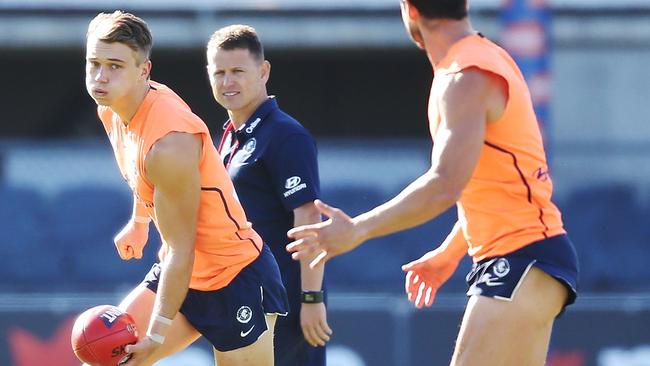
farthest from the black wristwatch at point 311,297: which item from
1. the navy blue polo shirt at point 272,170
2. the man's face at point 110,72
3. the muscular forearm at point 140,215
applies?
the man's face at point 110,72

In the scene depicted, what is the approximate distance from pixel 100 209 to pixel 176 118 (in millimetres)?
6615

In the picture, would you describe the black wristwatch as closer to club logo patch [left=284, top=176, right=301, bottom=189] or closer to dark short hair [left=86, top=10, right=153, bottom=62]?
club logo patch [left=284, top=176, right=301, bottom=189]

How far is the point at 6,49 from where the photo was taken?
15.9 metres

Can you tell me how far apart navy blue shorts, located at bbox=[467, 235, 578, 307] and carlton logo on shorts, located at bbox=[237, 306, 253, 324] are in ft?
3.76

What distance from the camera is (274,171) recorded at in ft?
19.5

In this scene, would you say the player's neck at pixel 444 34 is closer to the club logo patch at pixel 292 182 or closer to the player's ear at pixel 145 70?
the player's ear at pixel 145 70

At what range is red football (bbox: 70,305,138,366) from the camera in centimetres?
506

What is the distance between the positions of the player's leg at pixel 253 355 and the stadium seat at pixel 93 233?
5803 millimetres

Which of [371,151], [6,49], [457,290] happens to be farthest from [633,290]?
[6,49]

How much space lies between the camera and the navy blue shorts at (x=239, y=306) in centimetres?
532

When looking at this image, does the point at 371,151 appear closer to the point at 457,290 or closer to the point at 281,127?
the point at 457,290

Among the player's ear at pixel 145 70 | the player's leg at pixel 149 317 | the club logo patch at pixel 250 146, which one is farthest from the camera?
the club logo patch at pixel 250 146

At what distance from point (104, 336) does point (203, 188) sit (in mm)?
712

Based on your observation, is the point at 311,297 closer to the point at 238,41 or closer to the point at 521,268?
the point at 238,41
